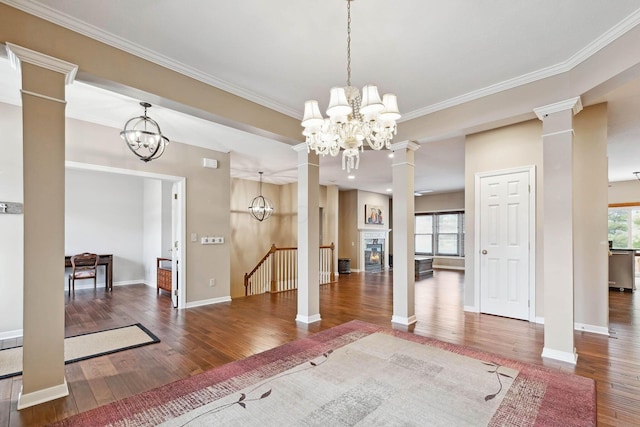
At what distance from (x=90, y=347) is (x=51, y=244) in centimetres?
177

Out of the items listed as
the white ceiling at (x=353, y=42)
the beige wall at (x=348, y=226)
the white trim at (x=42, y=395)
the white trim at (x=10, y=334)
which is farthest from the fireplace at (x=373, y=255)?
the white trim at (x=42, y=395)

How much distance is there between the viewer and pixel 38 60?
224cm

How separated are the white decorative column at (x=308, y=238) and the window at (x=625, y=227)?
979cm

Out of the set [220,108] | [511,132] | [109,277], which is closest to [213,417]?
[220,108]

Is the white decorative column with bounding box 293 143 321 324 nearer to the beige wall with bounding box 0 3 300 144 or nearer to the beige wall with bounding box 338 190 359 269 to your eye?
the beige wall with bounding box 0 3 300 144

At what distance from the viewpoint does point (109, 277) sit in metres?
6.86

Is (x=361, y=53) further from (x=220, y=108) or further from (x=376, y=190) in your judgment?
(x=376, y=190)

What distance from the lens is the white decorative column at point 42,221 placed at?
2.20 meters

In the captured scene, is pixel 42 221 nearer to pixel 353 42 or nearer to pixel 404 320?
pixel 353 42

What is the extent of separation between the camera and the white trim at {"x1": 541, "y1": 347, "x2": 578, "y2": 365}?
2965 mm

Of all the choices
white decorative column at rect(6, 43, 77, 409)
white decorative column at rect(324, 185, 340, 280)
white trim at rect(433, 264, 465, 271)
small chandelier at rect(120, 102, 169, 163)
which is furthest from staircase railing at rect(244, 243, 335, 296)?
white trim at rect(433, 264, 465, 271)

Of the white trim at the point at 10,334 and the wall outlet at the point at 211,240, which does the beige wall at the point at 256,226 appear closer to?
the wall outlet at the point at 211,240

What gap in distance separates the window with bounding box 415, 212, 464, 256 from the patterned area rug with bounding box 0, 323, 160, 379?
34.0 feet

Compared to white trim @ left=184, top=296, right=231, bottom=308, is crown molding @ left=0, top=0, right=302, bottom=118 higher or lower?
higher
